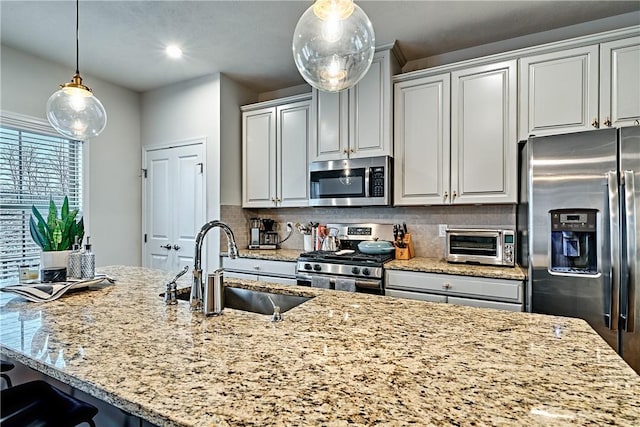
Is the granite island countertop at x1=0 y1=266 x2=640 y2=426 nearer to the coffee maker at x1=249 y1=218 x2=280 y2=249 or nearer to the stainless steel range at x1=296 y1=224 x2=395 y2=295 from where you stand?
the stainless steel range at x1=296 y1=224 x2=395 y2=295

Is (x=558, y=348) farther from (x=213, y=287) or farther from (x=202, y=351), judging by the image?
(x=213, y=287)

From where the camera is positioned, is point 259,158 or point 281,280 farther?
point 259,158

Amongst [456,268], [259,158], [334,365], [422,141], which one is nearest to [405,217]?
[422,141]

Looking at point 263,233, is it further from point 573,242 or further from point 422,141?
point 573,242

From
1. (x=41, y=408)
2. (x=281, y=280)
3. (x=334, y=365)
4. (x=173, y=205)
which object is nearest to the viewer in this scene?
(x=334, y=365)

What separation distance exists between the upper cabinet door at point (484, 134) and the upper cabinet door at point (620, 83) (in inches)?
20.1

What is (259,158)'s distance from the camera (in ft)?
11.6

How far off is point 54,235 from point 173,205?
2061 millimetres

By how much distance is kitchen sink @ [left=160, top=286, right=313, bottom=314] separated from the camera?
63.4 inches

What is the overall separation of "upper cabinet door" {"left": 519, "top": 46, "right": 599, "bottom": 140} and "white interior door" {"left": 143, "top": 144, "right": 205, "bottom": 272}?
2935 millimetres

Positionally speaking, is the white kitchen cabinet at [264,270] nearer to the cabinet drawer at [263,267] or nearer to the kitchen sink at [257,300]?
the cabinet drawer at [263,267]

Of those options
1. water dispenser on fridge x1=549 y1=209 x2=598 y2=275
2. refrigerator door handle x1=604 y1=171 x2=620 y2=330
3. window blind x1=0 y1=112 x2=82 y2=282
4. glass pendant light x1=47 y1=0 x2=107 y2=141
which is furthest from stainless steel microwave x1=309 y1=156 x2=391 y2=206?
window blind x1=0 y1=112 x2=82 y2=282

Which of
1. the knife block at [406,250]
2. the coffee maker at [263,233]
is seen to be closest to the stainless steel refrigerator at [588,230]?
the knife block at [406,250]

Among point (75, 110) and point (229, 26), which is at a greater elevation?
point (229, 26)
